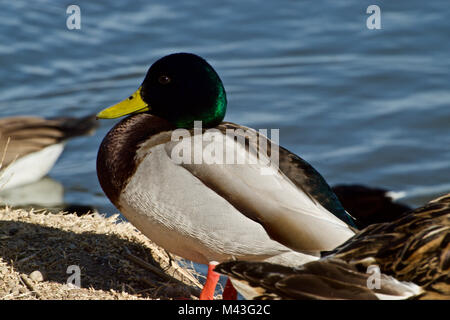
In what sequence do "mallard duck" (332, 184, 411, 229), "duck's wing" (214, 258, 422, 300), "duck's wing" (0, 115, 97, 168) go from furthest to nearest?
"duck's wing" (0, 115, 97, 168) → "mallard duck" (332, 184, 411, 229) → "duck's wing" (214, 258, 422, 300)

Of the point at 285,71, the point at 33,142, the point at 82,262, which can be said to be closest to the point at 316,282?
the point at 82,262

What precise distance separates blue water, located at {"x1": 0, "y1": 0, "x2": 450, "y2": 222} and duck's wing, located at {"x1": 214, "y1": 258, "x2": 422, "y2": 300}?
507 cm

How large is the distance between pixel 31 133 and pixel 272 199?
13.7 ft

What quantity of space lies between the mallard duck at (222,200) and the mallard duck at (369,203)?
2936 mm

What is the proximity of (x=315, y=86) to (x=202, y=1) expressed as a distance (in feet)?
8.68

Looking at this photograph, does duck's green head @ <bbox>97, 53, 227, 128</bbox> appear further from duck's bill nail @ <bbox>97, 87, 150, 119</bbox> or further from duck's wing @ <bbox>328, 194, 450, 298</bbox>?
duck's wing @ <bbox>328, 194, 450, 298</bbox>

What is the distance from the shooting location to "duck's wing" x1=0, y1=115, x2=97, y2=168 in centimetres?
746

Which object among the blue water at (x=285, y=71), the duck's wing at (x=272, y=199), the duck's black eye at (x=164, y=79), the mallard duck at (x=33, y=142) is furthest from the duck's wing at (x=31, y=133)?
the duck's wing at (x=272, y=199)

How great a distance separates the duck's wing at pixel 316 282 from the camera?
2918mm

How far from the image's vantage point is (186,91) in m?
4.66

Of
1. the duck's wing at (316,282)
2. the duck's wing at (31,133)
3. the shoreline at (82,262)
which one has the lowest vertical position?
the shoreline at (82,262)

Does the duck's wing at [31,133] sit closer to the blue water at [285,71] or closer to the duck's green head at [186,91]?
the blue water at [285,71]

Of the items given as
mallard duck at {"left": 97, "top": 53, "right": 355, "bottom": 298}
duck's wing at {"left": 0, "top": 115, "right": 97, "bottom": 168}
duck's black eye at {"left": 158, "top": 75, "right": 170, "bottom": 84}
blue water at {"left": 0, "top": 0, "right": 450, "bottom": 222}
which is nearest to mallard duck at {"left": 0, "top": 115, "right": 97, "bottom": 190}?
duck's wing at {"left": 0, "top": 115, "right": 97, "bottom": 168}

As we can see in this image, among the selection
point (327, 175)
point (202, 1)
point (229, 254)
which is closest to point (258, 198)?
point (229, 254)
